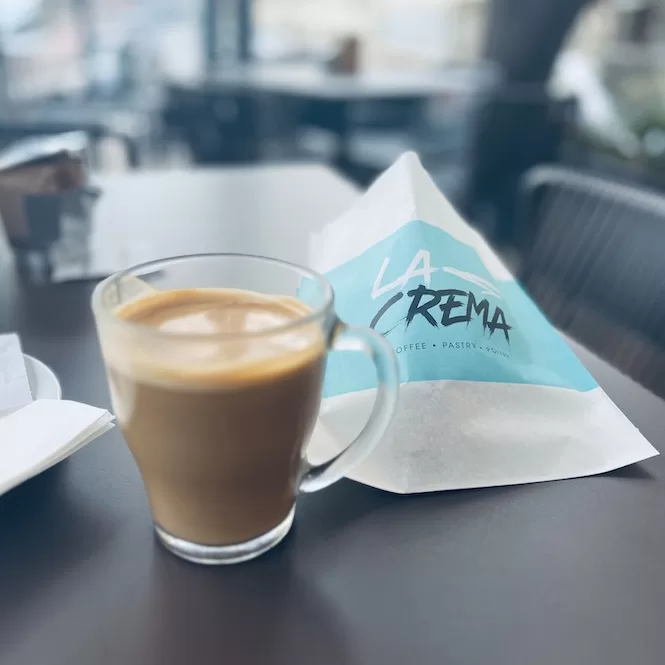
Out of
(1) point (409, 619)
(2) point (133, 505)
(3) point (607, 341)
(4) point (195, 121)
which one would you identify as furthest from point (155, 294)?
(4) point (195, 121)

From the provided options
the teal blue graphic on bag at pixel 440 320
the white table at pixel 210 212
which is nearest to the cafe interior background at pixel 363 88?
the white table at pixel 210 212

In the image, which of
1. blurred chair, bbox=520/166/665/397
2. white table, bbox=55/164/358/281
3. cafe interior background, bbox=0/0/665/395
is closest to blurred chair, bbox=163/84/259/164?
cafe interior background, bbox=0/0/665/395

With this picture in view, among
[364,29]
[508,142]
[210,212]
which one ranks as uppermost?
[210,212]

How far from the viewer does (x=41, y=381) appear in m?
0.50

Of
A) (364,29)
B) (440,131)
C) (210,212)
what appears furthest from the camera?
(364,29)

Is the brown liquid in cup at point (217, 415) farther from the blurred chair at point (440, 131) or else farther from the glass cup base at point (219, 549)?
the blurred chair at point (440, 131)

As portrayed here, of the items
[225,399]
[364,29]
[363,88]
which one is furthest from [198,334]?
[364,29]

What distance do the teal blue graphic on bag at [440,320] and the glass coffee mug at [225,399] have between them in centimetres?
9

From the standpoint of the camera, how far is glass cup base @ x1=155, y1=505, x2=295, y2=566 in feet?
1.23

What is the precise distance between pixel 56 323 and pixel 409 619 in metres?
0.45

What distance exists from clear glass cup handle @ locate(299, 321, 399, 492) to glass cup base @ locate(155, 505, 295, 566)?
0.05m

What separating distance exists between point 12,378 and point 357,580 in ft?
0.94

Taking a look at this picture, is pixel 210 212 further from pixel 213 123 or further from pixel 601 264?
pixel 213 123

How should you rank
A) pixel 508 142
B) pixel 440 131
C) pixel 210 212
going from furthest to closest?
1. pixel 440 131
2. pixel 508 142
3. pixel 210 212
